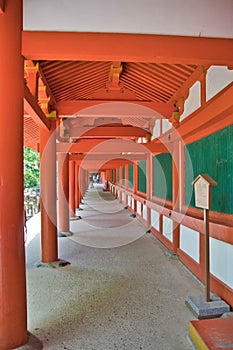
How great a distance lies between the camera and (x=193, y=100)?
13.0 feet

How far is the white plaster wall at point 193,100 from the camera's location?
12.4 ft

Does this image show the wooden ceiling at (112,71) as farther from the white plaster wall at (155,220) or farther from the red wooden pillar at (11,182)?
the white plaster wall at (155,220)

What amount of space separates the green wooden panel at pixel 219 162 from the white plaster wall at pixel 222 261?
1.31 ft

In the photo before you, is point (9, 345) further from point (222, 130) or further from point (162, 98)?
point (162, 98)

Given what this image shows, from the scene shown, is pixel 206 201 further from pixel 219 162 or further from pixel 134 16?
pixel 134 16

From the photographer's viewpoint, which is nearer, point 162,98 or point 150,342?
point 150,342

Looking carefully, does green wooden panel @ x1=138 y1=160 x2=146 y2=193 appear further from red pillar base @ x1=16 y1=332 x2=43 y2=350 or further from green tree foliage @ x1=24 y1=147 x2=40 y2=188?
green tree foliage @ x1=24 y1=147 x2=40 y2=188

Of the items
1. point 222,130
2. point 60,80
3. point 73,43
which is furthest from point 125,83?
point 73,43

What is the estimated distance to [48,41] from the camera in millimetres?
2242

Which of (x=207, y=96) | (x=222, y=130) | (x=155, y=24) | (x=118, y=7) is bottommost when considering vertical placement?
(x=222, y=130)

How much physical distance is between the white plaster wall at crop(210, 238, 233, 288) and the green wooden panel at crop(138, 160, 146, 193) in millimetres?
4803

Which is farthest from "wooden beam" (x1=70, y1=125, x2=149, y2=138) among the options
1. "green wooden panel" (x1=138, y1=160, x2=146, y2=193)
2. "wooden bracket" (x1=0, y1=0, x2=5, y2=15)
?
"wooden bracket" (x1=0, y1=0, x2=5, y2=15)

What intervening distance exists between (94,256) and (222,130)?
3.18 meters

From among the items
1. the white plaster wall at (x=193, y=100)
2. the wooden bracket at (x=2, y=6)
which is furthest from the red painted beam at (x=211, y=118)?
the wooden bracket at (x=2, y=6)
